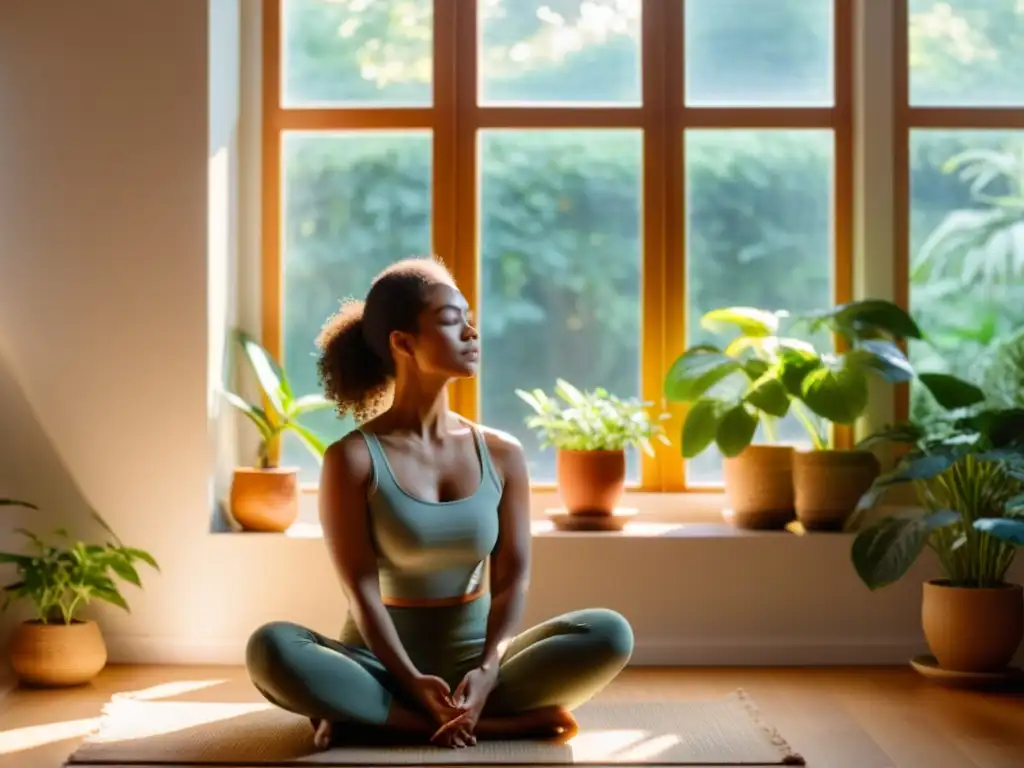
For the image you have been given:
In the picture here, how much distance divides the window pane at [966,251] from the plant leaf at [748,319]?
0.50 metres

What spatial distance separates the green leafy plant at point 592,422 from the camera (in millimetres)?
4391

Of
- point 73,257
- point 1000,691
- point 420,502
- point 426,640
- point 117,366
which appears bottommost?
point 1000,691

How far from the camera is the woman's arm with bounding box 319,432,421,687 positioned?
3.12 meters

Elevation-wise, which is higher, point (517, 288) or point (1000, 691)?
point (517, 288)

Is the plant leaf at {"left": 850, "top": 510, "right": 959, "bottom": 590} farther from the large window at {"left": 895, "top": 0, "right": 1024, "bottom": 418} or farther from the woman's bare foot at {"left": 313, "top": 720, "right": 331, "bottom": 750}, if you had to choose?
the woman's bare foot at {"left": 313, "top": 720, "right": 331, "bottom": 750}

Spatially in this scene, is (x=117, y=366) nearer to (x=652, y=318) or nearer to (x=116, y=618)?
(x=116, y=618)

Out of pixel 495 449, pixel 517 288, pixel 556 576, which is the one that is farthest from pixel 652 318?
pixel 495 449

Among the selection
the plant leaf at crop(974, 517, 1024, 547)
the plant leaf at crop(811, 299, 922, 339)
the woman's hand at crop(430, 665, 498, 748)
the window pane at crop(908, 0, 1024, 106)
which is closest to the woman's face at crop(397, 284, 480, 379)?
the woman's hand at crop(430, 665, 498, 748)

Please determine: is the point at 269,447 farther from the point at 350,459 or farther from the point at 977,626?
the point at 977,626

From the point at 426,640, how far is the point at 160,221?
1.68 m

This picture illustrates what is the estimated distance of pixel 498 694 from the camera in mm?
3188

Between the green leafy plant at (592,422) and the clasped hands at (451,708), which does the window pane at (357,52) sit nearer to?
the green leafy plant at (592,422)

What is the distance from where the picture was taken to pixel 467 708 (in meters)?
3.07

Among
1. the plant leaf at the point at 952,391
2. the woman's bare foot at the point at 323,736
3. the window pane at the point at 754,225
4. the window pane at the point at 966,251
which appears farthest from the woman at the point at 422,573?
the window pane at the point at 966,251
